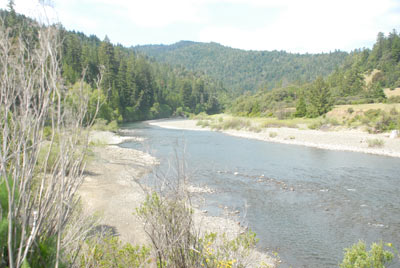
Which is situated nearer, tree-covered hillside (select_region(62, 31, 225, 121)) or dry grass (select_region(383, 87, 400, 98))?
dry grass (select_region(383, 87, 400, 98))

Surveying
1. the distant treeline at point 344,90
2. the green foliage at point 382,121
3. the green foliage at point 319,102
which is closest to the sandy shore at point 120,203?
the green foliage at point 382,121

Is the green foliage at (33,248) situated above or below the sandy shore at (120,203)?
above

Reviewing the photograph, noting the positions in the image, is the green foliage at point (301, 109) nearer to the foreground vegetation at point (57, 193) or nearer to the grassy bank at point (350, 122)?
the grassy bank at point (350, 122)

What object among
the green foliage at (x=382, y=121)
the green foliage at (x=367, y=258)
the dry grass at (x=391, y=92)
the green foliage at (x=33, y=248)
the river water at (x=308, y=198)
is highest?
the dry grass at (x=391, y=92)

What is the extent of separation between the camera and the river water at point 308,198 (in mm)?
8820

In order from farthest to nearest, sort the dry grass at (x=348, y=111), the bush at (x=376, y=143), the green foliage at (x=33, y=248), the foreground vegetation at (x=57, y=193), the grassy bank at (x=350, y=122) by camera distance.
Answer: the dry grass at (x=348, y=111) < the grassy bank at (x=350, y=122) < the bush at (x=376, y=143) < the foreground vegetation at (x=57, y=193) < the green foliage at (x=33, y=248)

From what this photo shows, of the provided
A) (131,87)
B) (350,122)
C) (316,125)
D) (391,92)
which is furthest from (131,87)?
(391,92)

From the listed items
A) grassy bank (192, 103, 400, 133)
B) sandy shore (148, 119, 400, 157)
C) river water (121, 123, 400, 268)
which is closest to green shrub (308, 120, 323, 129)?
grassy bank (192, 103, 400, 133)

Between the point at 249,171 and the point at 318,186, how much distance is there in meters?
4.11

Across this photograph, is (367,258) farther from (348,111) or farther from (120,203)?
(348,111)

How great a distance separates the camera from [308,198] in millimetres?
12930

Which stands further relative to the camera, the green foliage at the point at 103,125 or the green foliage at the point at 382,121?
the green foliage at the point at 382,121

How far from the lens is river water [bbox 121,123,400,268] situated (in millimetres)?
8820

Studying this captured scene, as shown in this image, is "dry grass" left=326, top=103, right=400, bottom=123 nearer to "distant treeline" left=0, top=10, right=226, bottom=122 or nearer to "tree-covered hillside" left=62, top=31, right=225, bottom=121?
"tree-covered hillside" left=62, top=31, right=225, bottom=121
